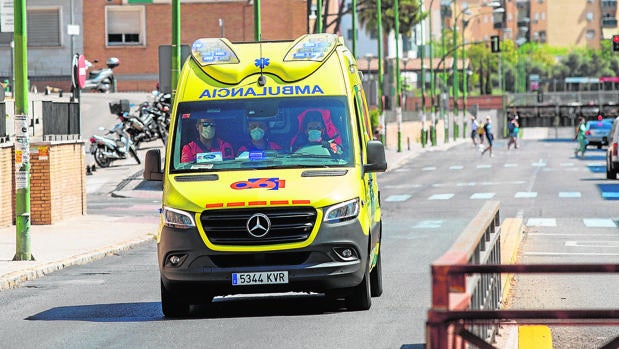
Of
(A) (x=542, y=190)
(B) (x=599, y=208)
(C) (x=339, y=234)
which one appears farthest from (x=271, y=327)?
(A) (x=542, y=190)

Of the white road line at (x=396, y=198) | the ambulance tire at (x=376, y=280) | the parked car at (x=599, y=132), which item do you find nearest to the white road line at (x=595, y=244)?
the ambulance tire at (x=376, y=280)

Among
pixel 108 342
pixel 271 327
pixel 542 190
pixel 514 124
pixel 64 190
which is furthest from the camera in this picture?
pixel 514 124

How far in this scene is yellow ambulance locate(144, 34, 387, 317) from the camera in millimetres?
13500

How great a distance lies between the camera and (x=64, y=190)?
30.7 metres

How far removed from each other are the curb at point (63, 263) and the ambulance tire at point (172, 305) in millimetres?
4390

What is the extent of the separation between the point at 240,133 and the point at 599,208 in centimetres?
1978

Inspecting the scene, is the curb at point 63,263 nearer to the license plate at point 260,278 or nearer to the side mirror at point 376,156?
the license plate at point 260,278

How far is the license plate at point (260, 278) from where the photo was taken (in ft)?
44.0

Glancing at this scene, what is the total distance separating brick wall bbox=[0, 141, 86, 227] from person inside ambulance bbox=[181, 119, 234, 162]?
13785 mm

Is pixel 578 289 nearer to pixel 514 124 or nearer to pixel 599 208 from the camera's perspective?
pixel 599 208

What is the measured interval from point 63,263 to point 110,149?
27463mm

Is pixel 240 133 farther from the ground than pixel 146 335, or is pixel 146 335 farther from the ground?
pixel 240 133

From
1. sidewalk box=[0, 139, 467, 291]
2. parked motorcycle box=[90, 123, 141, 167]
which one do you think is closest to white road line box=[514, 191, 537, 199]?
sidewalk box=[0, 139, 467, 291]

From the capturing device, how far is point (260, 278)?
13.4m
